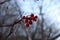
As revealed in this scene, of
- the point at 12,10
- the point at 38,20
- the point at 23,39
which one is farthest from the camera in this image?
the point at 12,10

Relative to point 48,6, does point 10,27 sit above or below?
below

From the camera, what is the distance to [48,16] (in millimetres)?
977

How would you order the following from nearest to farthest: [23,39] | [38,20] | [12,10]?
1. [23,39]
2. [38,20]
3. [12,10]

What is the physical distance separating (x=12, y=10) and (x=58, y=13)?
391mm

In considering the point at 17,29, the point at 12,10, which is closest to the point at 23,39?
the point at 17,29

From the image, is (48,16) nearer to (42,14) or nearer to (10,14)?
(42,14)

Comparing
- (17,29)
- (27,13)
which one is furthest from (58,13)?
(17,29)

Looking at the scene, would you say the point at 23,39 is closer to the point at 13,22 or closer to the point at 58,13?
the point at 13,22

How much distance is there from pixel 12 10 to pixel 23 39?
0.33 m

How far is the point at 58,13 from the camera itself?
3.32 feet

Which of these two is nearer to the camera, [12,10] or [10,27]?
[10,27]

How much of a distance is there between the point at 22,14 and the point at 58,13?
0.97 ft

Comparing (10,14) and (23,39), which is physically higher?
(10,14)

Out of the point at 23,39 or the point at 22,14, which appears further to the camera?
the point at 22,14
